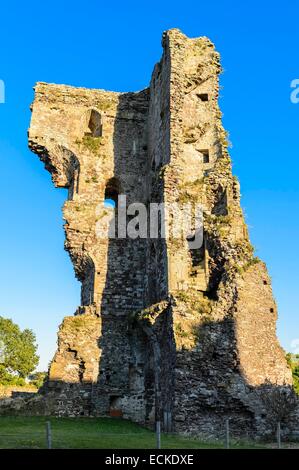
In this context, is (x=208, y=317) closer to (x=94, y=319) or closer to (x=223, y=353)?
(x=223, y=353)

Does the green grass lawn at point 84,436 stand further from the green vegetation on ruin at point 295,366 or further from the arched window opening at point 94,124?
the green vegetation on ruin at point 295,366

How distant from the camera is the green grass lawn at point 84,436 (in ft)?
34.4

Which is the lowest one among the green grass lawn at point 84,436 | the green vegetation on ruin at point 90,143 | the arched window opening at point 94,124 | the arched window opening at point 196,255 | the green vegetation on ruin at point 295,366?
the green grass lawn at point 84,436

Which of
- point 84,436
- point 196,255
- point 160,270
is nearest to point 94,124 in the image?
point 160,270

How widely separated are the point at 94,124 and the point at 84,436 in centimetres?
1468

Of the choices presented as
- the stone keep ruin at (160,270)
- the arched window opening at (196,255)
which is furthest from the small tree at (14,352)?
the arched window opening at (196,255)

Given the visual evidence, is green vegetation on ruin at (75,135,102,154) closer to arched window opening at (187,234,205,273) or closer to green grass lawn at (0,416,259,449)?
arched window opening at (187,234,205,273)

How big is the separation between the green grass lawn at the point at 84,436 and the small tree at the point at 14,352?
28.2 meters

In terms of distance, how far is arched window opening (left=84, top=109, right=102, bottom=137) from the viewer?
75.5ft

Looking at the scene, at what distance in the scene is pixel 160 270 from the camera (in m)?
17.4

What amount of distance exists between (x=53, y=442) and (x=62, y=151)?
13659mm

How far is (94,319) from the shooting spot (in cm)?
1930

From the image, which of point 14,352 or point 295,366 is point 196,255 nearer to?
point 295,366
